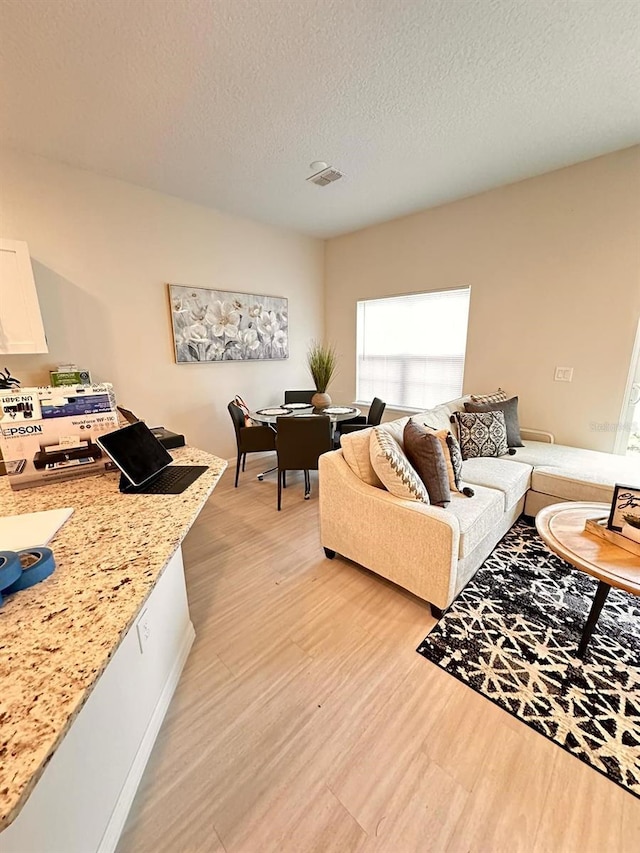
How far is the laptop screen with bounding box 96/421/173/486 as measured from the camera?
141 centimetres

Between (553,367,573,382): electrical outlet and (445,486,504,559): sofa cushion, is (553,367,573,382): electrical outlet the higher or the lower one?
the higher one

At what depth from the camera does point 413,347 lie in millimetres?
4188

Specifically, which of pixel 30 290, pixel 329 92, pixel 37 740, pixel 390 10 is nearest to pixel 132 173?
pixel 30 290

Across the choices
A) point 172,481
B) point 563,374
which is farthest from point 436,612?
point 563,374

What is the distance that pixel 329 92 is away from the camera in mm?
1981

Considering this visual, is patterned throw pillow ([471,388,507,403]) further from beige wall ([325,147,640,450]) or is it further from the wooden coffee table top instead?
the wooden coffee table top

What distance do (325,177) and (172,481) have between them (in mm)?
2922

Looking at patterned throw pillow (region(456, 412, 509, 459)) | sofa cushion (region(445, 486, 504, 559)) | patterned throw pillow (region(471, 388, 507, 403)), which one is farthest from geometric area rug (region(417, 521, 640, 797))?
patterned throw pillow (region(471, 388, 507, 403))

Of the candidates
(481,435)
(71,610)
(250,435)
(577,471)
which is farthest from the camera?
(250,435)

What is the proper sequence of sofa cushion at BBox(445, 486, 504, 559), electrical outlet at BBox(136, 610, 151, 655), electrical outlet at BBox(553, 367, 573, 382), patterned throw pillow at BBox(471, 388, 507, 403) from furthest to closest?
patterned throw pillow at BBox(471, 388, 507, 403) → electrical outlet at BBox(553, 367, 573, 382) → sofa cushion at BBox(445, 486, 504, 559) → electrical outlet at BBox(136, 610, 151, 655)

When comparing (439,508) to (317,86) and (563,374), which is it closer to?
(563,374)

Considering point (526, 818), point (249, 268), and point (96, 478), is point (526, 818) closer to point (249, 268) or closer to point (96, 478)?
point (96, 478)

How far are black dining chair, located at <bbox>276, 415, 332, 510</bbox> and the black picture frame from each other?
6.35 ft

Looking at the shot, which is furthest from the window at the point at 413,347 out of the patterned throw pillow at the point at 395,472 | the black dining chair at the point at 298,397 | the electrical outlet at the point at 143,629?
the electrical outlet at the point at 143,629
